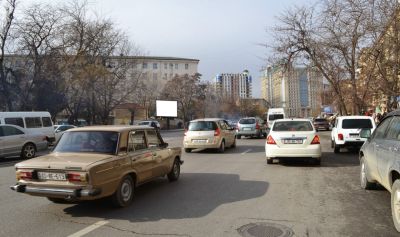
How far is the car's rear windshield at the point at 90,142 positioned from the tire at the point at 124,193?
61 centimetres

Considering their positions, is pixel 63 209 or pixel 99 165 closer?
pixel 99 165

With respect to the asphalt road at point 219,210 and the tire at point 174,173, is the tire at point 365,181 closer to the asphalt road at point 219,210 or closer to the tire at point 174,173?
the asphalt road at point 219,210

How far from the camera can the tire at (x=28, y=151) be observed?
58.6 ft

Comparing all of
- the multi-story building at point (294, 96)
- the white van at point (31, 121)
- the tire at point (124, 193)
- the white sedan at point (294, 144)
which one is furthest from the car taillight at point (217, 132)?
the multi-story building at point (294, 96)

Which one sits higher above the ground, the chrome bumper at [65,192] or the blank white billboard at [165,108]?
the blank white billboard at [165,108]

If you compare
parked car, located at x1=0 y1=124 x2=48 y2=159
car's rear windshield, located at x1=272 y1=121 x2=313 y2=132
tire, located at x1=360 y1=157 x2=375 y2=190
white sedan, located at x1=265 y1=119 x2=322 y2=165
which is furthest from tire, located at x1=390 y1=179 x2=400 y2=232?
parked car, located at x1=0 y1=124 x2=48 y2=159

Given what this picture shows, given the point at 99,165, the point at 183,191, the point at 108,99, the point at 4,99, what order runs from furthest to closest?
the point at 108,99 < the point at 4,99 < the point at 183,191 < the point at 99,165

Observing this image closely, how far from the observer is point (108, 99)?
4766 cm

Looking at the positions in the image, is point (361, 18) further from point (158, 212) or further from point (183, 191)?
point (158, 212)

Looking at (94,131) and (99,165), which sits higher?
(94,131)

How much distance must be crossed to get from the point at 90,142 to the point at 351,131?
12.3 m

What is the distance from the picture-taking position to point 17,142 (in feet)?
57.5

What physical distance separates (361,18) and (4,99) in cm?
3028

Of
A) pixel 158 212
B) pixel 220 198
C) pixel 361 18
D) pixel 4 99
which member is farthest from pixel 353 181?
pixel 4 99
